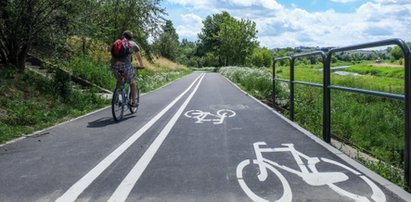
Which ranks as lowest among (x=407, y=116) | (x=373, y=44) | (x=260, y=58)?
(x=260, y=58)

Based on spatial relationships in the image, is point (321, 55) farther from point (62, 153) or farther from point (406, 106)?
point (62, 153)

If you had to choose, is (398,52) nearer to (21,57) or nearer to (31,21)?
(31,21)

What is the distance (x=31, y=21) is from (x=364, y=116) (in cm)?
871

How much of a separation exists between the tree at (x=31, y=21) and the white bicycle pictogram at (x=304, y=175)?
7899mm

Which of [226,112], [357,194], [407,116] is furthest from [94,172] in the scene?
[226,112]

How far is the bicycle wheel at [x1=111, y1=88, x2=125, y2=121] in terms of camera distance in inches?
382

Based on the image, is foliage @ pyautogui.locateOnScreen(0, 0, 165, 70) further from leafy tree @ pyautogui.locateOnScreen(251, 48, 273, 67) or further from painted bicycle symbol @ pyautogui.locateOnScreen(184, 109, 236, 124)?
leafy tree @ pyautogui.locateOnScreen(251, 48, 273, 67)

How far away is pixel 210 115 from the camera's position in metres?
11.2

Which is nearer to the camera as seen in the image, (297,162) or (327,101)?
(297,162)

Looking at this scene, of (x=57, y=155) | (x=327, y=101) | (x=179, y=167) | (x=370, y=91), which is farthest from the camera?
(x=327, y=101)

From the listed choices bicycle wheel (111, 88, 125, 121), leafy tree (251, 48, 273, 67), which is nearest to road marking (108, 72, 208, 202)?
bicycle wheel (111, 88, 125, 121)

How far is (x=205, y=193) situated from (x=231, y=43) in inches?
3099

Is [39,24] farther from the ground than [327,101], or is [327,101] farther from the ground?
[39,24]

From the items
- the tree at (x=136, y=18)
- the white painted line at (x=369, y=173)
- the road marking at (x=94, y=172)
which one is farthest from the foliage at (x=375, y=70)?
the tree at (x=136, y=18)
